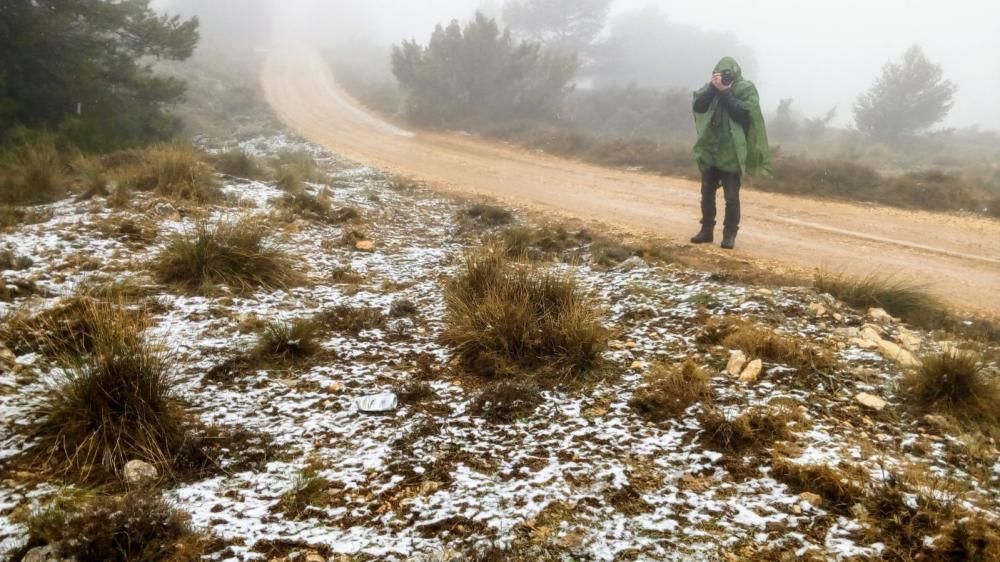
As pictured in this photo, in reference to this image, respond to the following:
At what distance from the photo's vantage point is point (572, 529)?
7.73ft

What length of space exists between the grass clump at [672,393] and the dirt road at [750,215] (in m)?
3.47

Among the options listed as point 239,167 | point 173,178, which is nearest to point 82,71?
point 239,167

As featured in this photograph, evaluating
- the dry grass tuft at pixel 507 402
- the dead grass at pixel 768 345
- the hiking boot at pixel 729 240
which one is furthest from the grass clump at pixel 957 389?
the hiking boot at pixel 729 240

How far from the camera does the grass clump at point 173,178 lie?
7.39 meters

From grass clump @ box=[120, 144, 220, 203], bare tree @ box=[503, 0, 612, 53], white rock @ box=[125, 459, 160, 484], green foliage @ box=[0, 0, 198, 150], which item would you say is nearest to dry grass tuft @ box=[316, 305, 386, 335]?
white rock @ box=[125, 459, 160, 484]

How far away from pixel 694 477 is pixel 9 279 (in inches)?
208

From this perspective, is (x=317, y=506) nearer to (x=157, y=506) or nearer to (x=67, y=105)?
(x=157, y=506)

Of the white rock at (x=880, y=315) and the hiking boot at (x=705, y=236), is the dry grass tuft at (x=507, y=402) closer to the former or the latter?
the white rock at (x=880, y=315)

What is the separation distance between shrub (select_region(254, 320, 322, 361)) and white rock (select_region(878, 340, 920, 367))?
3989mm

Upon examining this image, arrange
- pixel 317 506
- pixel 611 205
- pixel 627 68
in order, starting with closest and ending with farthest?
1. pixel 317 506
2. pixel 611 205
3. pixel 627 68

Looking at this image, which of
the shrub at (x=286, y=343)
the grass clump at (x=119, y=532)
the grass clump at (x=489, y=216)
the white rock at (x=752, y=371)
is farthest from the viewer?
the grass clump at (x=489, y=216)

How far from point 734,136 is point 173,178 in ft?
24.2

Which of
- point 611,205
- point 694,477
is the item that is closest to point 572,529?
point 694,477

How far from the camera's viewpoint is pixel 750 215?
28.9ft
